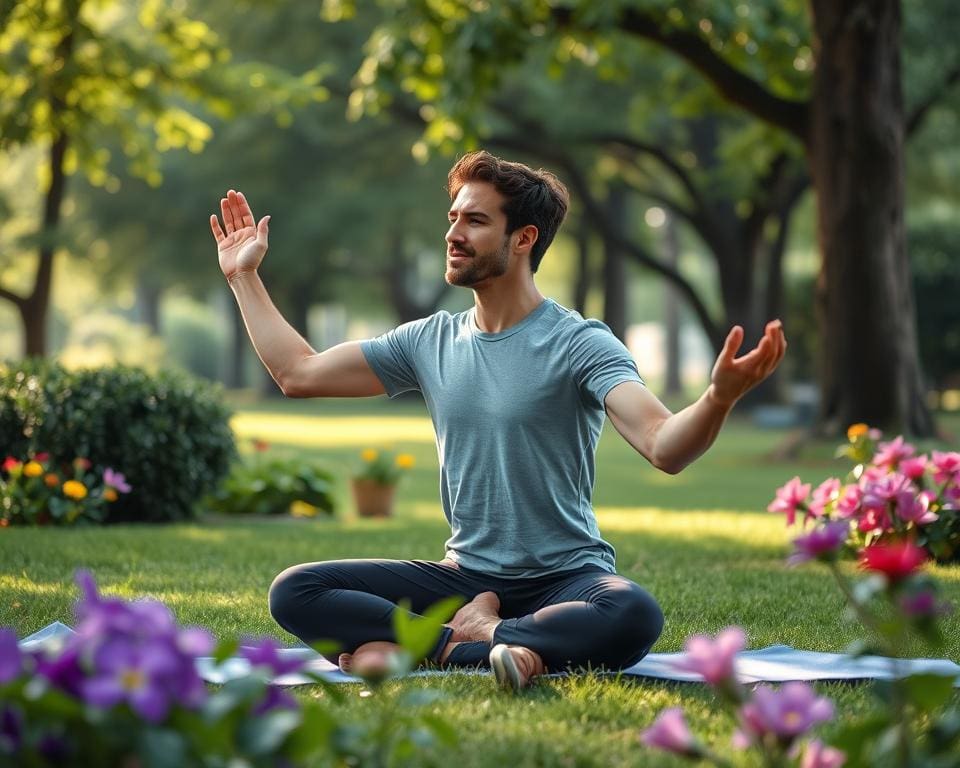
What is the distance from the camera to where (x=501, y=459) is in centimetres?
470

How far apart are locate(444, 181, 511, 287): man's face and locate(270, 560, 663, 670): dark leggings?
1014mm

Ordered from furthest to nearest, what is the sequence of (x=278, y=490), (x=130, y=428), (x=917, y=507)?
(x=278, y=490) < (x=130, y=428) < (x=917, y=507)

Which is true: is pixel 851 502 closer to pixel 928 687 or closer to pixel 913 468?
pixel 913 468

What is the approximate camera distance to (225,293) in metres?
51.9

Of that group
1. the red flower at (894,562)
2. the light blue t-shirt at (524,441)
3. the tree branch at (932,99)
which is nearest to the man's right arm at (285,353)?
the light blue t-shirt at (524,441)

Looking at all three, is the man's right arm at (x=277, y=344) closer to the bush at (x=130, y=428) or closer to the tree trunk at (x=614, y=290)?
the bush at (x=130, y=428)

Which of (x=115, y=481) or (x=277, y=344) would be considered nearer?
(x=277, y=344)

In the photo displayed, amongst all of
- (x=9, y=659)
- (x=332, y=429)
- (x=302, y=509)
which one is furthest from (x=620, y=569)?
(x=332, y=429)

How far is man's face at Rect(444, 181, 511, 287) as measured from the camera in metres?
4.75

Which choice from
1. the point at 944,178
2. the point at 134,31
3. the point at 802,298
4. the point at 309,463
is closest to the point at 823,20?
the point at 309,463

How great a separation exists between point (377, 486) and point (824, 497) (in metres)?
5.31

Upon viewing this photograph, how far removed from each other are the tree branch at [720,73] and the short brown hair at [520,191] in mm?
9106

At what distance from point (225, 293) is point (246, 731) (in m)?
50.5

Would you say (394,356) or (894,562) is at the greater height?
(394,356)
